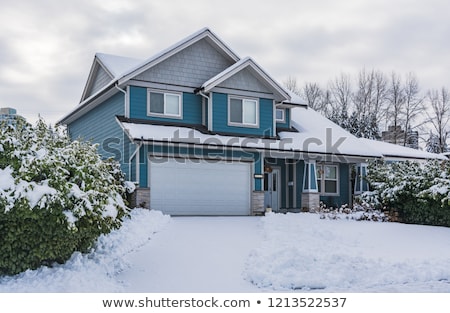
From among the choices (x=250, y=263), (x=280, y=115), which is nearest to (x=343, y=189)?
(x=280, y=115)

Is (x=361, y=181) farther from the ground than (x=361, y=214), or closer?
farther from the ground

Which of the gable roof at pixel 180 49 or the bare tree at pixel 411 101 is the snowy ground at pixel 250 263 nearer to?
the gable roof at pixel 180 49

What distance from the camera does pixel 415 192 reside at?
1516 centimetres

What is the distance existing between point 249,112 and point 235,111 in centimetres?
63

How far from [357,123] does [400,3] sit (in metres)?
28.1

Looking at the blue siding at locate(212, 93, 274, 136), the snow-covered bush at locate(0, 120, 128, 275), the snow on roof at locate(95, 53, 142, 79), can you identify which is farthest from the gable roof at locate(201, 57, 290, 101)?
the snow-covered bush at locate(0, 120, 128, 275)

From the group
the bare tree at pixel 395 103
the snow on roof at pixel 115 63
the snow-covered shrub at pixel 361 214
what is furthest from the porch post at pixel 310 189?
the bare tree at pixel 395 103

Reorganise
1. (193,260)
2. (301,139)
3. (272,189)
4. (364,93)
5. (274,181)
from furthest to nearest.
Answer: (364,93), (274,181), (272,189), (301,139), (193,260)

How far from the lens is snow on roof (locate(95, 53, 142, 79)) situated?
62.4ft

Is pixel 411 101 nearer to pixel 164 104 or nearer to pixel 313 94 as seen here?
pixel 313 94

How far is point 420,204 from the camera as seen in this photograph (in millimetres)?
14969
